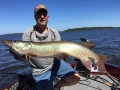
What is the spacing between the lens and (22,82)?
16.0ft

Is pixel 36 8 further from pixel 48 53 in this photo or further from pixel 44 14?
pixel 48 53

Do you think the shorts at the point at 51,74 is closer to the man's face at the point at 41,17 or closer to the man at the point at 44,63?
the man at the point at 44,63

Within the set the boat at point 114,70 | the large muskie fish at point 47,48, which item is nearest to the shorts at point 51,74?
the large muskie fish at point 47,48

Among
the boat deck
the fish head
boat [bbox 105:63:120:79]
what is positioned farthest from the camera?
boat [bbox 105:63:120:79]

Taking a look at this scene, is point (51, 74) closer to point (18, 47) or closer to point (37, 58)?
point (37, 58)

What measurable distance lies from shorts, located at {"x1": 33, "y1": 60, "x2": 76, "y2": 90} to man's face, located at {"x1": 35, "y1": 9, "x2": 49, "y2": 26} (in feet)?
3.58

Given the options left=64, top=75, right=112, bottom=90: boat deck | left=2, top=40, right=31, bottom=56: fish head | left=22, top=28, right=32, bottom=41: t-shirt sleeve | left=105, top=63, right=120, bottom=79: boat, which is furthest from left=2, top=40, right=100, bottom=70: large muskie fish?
left=105, top=63, right=120, bottom=79: boat

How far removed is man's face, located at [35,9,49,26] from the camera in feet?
12.8

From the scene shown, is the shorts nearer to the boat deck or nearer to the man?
the man

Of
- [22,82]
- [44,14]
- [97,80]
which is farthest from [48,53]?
[97,80]

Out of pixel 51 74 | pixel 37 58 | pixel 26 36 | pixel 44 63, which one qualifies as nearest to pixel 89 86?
pixel 51 74

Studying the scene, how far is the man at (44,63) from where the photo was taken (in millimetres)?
3850

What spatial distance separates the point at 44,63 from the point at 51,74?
0.39 metres

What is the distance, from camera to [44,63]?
3836 mm
